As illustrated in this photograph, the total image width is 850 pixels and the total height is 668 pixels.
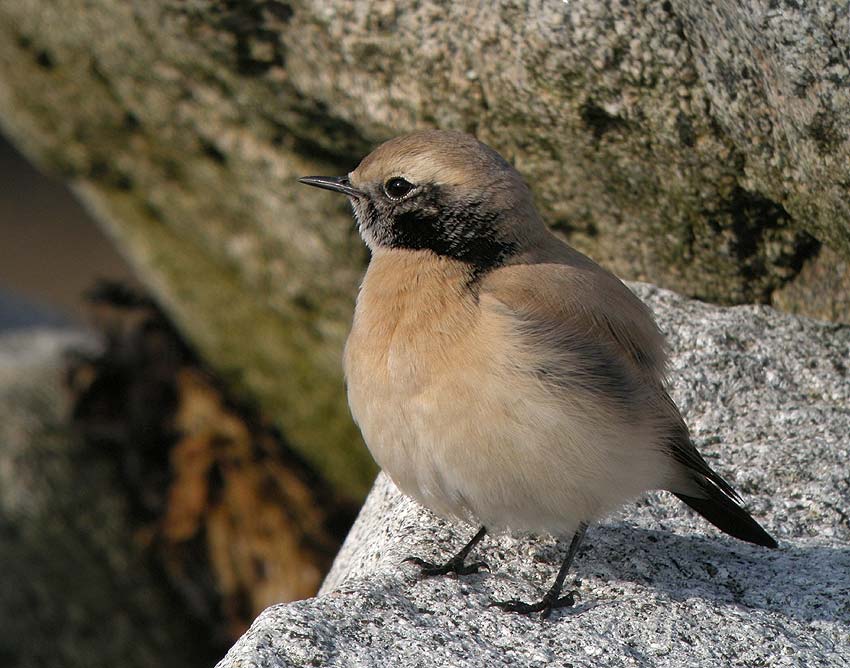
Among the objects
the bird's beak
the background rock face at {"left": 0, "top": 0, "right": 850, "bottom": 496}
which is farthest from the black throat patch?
the background rock face at {"left": 0, "top": 0, "right": 850, "bottom": 496}

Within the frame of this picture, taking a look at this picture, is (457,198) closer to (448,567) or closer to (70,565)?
(448,567)

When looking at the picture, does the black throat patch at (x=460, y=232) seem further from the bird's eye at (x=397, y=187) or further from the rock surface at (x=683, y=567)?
the rock surface at (x=683, y=567)

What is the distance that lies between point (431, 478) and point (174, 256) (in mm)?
3823

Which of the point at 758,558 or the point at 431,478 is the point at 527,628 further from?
the point at 758,558

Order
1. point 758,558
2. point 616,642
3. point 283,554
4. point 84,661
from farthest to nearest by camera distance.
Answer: point 283,554, point 84,661, point 758,558, point 616,642

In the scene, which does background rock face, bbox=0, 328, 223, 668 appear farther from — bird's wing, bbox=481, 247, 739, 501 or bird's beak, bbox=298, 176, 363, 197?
bird's wing, bbox=481, 247, 739, 501

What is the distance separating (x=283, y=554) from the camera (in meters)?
6.38

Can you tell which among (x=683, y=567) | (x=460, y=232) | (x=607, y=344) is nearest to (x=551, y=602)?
(x=683, y=567)

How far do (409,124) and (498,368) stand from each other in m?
1.50

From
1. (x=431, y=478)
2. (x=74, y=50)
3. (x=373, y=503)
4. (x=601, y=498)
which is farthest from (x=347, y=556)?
(x=74, y=50)

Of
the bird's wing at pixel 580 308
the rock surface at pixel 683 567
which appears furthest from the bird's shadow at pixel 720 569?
the bird's wing at pixel 580 308

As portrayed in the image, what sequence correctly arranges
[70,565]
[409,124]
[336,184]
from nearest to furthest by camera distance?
[336,184] < [409,124] < [70,565]

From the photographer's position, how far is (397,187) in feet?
11.9

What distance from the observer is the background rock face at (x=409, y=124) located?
3478 millimetres
